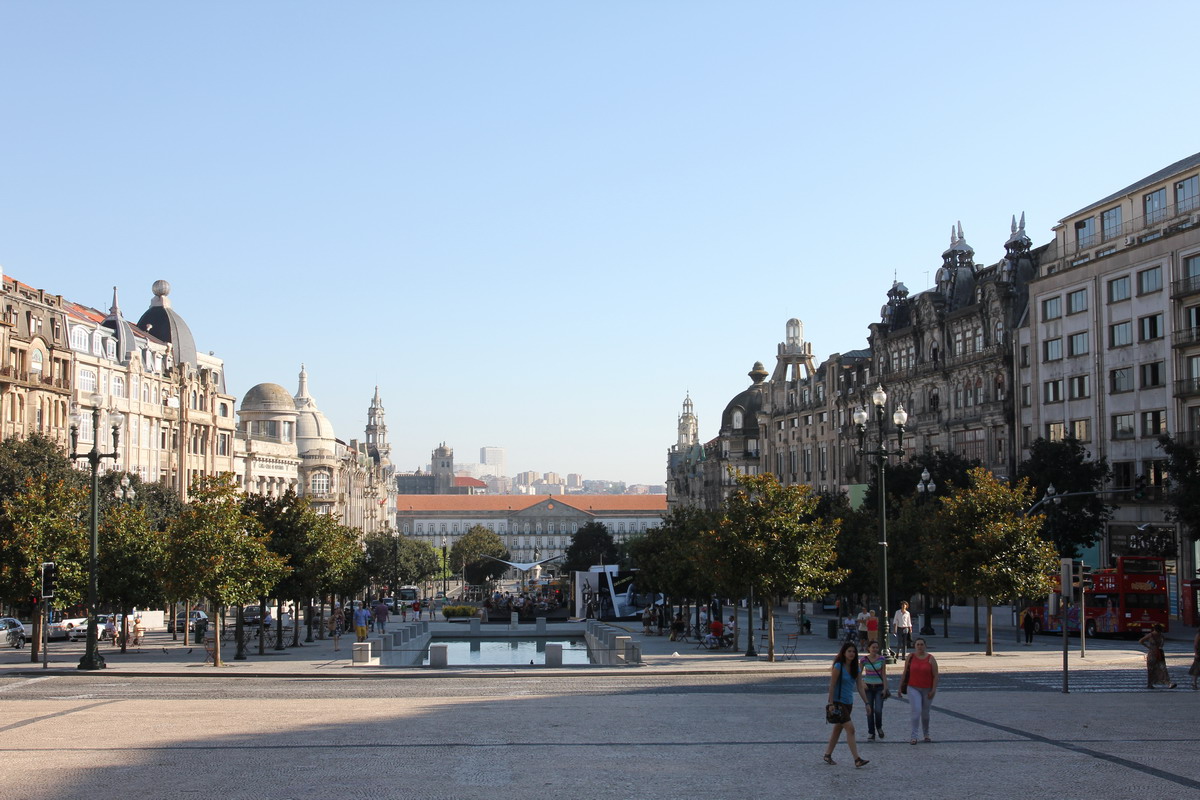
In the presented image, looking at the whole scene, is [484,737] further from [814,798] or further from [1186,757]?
[1186,757]

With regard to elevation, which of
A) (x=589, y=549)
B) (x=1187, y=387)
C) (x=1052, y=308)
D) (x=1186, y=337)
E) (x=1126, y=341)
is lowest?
(x=589, y=549)

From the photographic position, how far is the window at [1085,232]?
245 feet

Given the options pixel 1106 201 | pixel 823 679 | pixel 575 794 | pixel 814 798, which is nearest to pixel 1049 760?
pixel 814 798

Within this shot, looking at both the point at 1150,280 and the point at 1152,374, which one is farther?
the point at 1152,374

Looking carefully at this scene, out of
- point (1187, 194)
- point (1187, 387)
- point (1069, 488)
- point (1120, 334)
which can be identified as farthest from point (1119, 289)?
point (1069, 488)

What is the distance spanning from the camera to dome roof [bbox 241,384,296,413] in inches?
5694

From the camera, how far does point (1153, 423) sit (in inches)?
2621

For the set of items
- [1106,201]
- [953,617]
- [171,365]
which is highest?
[1106,201]

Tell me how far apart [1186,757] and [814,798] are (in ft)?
22.9

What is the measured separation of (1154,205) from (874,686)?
5466 cm

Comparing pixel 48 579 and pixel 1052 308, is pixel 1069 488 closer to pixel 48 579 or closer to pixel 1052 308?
pixel 1052 308

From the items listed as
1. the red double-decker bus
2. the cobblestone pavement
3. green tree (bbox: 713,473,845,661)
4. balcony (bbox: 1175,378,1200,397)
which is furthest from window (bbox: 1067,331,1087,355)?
the cobblestone pavement

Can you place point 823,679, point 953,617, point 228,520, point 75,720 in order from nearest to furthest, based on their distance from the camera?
1. point 75,720
2. point 823,679
3. point 228,520
4. point 953,617

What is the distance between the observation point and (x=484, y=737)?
864 inches
